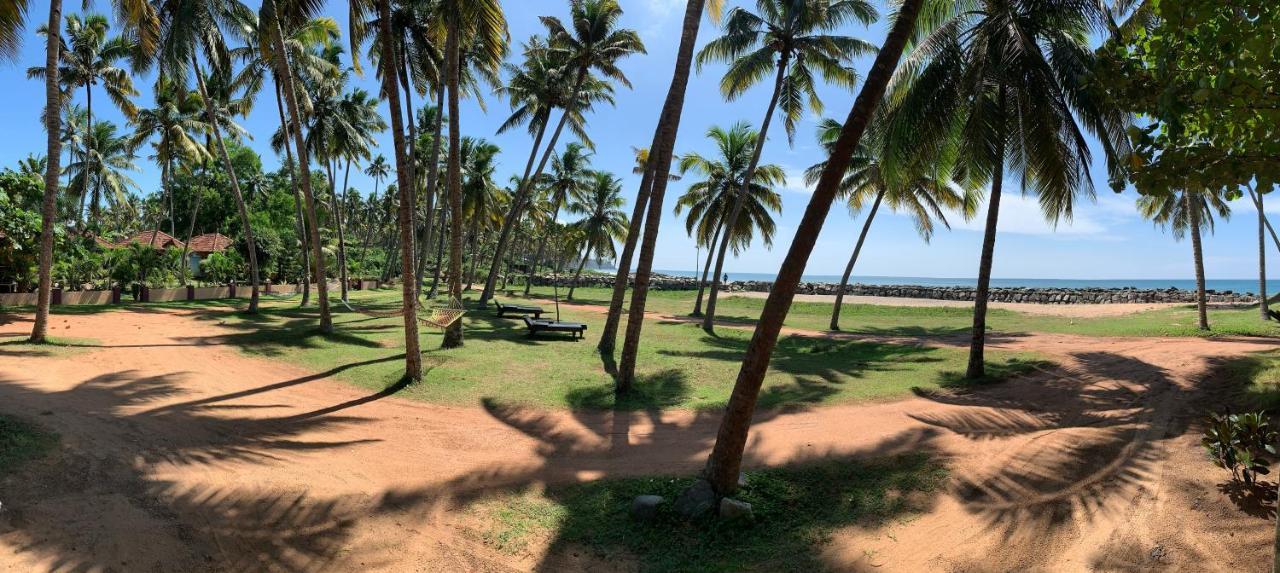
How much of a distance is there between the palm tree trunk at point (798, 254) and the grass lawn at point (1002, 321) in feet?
50.7

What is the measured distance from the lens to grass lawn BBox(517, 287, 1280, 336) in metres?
16.3

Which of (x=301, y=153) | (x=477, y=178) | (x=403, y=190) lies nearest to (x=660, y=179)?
(x=403, y=190)

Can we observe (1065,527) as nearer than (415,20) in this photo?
Yes

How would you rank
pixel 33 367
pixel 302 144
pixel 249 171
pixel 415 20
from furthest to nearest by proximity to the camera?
pixel 249 171, pixel 415 20, pixel 302 144, pixel 33 367

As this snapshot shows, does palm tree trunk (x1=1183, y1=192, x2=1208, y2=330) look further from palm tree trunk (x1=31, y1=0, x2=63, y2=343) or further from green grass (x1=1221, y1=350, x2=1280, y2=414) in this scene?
palm tree trunk (x1=31, y1=0, x2=63, y2=343)

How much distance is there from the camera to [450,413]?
8977 millimetres

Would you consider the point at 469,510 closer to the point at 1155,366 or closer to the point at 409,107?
the point at 1155,366

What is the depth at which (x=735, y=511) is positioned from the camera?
5281 mm

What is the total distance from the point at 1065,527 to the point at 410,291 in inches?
376

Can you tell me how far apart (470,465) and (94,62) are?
86.4ft

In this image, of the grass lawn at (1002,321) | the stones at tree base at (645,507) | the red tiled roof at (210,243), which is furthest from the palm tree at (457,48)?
the red tiled roof at (210,243)

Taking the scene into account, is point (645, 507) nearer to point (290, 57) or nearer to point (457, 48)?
point (457, 48)

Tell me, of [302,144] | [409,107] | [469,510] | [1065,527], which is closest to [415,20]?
[409,107]

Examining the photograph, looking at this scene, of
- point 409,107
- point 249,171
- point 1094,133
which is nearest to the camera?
point 1094,133
